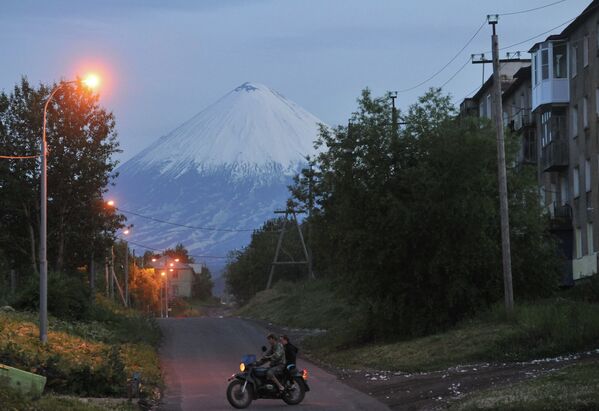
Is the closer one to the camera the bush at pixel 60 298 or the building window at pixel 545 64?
the bush at pixel 60 298

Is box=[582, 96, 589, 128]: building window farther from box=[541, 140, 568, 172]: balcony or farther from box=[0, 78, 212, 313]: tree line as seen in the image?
box=[0, 78, 212, 313]: tree line

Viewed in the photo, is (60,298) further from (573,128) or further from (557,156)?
(573,128)

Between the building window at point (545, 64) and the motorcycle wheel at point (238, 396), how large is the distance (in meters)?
33.8

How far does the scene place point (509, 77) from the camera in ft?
232

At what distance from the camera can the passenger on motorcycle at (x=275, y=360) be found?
23.3m

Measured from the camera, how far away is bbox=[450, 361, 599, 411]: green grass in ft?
58.4

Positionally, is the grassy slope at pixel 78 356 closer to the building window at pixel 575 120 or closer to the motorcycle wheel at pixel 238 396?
the motorcycle wheel at pixel 238 396

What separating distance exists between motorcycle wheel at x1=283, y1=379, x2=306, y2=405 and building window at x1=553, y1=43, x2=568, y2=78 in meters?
33.1

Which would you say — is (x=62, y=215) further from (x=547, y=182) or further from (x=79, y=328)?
(x=547, y=182)

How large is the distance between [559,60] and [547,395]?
120 feet

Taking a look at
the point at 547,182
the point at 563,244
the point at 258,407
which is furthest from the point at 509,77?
the point at 258,407

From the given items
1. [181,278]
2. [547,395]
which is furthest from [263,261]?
[547,395]

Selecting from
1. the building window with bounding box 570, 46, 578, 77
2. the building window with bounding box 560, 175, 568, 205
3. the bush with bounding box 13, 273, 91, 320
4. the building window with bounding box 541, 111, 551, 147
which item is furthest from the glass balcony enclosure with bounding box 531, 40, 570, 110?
the bush with bounding box 13, 273, 91, 320

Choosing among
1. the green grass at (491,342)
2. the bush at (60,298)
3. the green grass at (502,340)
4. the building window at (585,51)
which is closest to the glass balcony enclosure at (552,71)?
the building window at (585,51)
